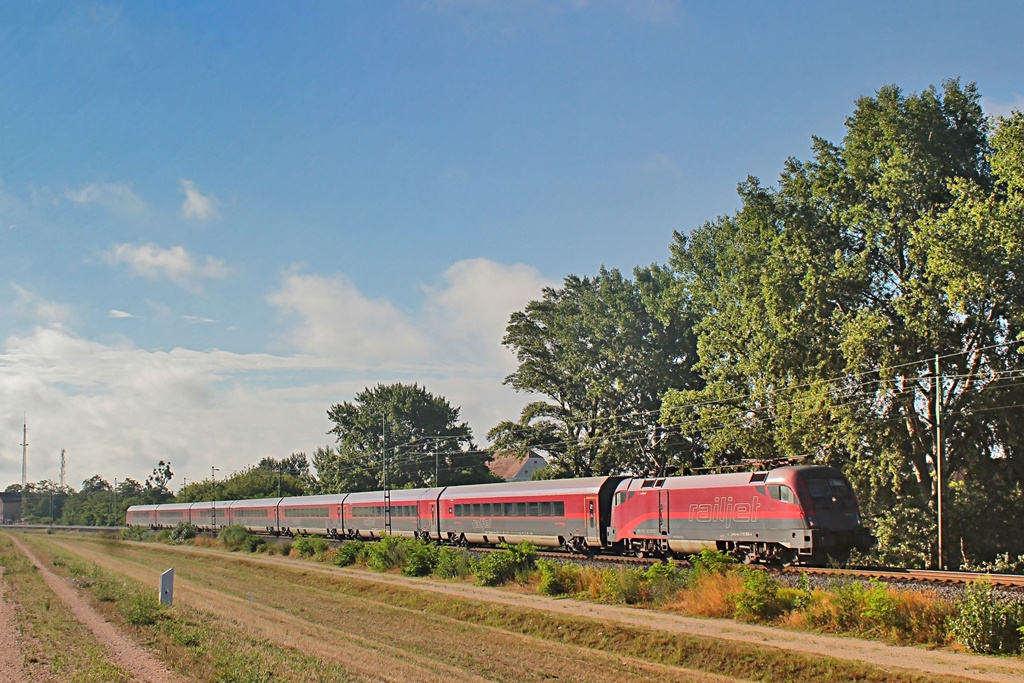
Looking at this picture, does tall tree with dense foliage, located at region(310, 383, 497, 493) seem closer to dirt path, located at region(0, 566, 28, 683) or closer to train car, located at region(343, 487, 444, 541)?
train car, located at region(343, 487, 444, 541)

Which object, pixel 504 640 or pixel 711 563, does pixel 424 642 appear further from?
pixel 711 563

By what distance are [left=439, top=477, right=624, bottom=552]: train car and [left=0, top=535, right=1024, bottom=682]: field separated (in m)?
5.82

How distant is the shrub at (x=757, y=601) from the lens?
21234mm

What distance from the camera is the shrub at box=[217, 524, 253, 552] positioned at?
59.0m

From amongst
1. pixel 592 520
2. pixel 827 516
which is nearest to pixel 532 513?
pixel 592 520

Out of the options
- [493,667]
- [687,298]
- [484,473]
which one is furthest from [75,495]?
[493,667]

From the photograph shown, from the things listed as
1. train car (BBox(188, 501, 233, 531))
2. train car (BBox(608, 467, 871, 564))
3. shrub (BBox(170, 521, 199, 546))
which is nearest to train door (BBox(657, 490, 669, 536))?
train car (BBox(608, 467, 871, 564))

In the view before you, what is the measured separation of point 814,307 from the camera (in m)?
38.4

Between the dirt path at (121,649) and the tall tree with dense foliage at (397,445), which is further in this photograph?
the tall tree with dense foliage at (397,445)

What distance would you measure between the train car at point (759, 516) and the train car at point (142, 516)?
238 ft

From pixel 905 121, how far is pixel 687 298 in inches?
812

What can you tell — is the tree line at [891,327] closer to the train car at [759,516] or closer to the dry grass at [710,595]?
the train car at [759,516]

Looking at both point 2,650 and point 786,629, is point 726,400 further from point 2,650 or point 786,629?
point 2,650

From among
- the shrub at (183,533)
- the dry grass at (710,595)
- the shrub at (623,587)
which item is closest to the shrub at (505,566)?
the shrub at (623,587)
